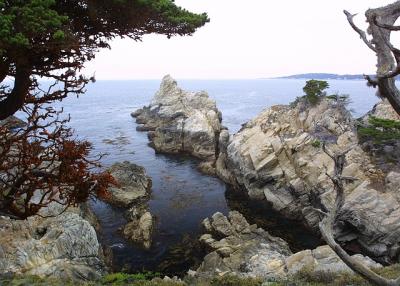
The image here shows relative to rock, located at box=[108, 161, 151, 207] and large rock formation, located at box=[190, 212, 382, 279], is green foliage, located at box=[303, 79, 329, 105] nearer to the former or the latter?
large rock formation, located at box=[190, 212, 382, 279]

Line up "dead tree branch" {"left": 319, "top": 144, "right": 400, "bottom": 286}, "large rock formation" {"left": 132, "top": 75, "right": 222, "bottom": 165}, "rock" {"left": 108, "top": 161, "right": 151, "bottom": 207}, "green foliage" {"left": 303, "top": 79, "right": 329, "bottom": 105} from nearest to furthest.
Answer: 1. "dead tree branch" {"left": 319, "top": 144, "right": 400, "bottom": 286}
2. "rock" {"left": 108, "top": 161, "right": 151, "bottom": 207}
3. "green foliage" {"left": 303, "top": 79, "right": 329, "bottom": 105}
4. "large rock formation" {"left": 132, "top": 75, "right": 222, "bottom": 165}

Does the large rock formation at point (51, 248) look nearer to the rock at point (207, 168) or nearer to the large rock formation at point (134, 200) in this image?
the large rock formation at point (134, 200)

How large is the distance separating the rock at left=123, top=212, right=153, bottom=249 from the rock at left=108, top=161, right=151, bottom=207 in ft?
17.8

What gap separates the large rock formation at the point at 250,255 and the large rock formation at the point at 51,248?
6.81 m

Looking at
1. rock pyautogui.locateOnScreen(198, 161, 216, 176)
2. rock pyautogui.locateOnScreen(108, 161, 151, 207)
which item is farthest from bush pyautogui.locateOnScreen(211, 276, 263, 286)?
rock pyautogui.locateOnScreen(198, 161, 216, 176)

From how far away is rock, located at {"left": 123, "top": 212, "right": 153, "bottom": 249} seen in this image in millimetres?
31092

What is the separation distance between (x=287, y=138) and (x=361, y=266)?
3837cm

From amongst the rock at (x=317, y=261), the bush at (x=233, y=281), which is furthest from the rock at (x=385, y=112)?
the bush at (x=233, y=281)

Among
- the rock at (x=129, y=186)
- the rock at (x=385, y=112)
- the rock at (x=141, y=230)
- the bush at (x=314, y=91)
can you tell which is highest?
the bush at (x=314, y=91)

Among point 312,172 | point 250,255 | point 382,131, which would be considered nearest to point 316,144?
point 312,172

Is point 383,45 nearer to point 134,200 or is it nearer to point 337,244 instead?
point 337,244

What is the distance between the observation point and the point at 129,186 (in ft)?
135

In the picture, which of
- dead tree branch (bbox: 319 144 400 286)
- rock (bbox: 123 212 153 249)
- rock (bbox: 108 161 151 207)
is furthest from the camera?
rock (bbox: 108 161 151 207)

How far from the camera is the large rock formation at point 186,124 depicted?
61.7m
